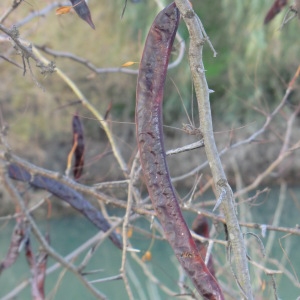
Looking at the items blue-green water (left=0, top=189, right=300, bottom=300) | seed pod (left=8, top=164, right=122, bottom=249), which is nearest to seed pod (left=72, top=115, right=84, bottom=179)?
seed pod (left=8, top=164, right=122, bottom=249)

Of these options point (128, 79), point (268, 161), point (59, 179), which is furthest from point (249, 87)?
point (59, 179)

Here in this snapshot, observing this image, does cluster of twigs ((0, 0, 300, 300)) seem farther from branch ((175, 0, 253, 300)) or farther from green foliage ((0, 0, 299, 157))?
green foliage ((0, 0, 299, 157))

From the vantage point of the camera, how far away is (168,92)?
20.6 feet

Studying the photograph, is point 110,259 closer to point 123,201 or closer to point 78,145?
point 78,145

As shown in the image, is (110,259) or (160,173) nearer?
(160,173)

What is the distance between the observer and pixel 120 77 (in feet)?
20.6

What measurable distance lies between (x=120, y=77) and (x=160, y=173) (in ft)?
18.5

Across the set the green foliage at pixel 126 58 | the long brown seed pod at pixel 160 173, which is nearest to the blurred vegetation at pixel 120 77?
the green foliage at pixel 126 58

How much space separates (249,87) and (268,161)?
0.70 m

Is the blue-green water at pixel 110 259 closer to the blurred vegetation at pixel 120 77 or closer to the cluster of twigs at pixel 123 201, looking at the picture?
the blurred vegetation at pixel 120 77

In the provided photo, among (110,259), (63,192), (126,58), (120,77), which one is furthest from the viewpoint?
(120,77)

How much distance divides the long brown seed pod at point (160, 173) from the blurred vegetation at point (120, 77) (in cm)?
487

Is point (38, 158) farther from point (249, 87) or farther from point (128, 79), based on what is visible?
point (249, 87)

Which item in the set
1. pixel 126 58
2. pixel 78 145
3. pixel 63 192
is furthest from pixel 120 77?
pixel 63 192
